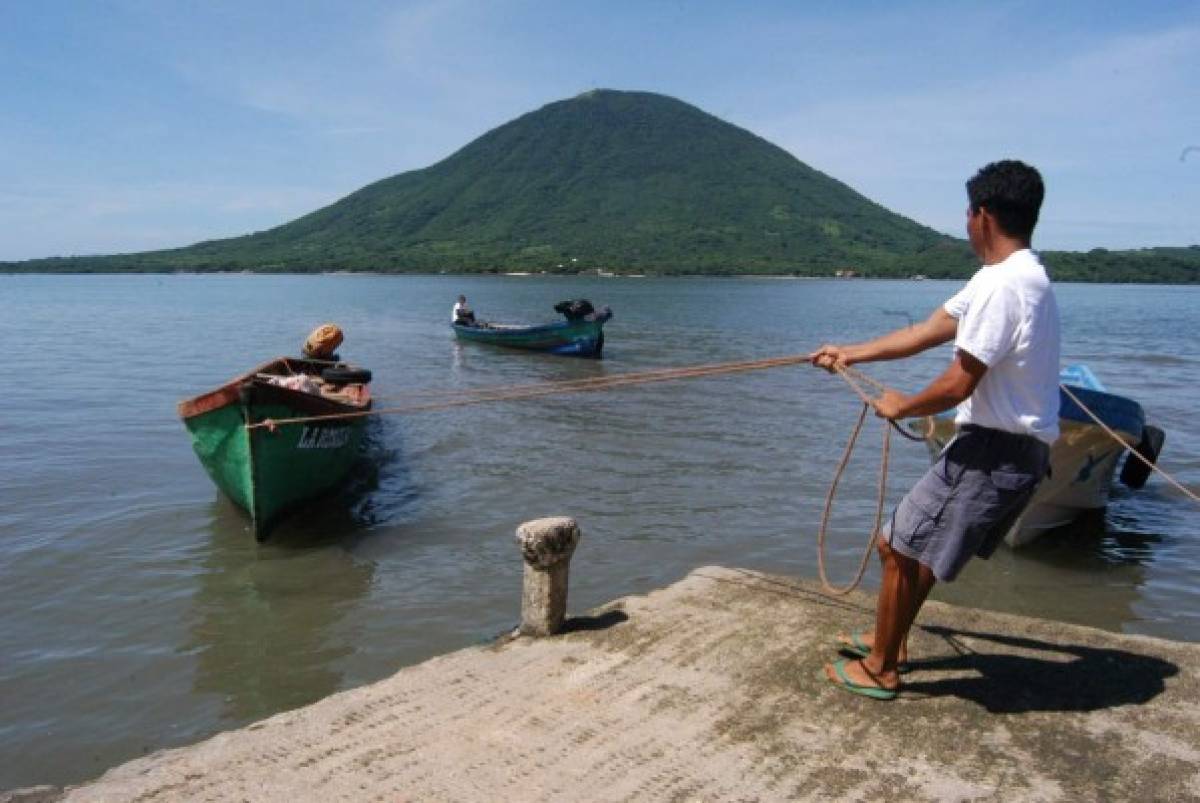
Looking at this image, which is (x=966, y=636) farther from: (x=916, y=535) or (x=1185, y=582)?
(x=1185, y=582)

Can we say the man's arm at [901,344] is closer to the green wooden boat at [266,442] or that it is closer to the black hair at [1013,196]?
the black hair at [1013,196]

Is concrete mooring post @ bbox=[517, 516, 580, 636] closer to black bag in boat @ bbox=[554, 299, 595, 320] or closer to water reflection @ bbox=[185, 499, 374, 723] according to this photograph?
water reflection @ bbox=[185, 499, 374, 723]

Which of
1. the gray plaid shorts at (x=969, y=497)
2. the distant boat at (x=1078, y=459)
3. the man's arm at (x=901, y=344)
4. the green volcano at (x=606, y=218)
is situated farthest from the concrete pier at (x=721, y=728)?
the green volcano at (x=606, y=218)

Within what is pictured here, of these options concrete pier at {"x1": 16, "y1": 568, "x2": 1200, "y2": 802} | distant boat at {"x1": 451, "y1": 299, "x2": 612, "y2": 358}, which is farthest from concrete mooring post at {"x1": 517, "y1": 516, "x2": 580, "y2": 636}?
distant boat at {"x1": 451, "y1": 299, "x2": 612, "y2": 358}

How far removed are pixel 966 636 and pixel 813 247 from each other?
443ft

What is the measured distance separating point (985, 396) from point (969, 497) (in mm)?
431

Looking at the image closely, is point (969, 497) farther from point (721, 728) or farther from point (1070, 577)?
point (1070, 577)

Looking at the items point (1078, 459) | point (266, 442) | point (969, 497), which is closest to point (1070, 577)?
point (1078, 459)

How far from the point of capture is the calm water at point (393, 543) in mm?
5789

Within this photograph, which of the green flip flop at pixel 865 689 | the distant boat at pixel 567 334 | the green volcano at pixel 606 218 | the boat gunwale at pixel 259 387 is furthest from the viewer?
the green volcano at pixel 606 218

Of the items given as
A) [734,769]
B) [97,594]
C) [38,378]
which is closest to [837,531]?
[734,769]

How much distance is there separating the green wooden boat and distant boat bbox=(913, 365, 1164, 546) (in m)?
5.99

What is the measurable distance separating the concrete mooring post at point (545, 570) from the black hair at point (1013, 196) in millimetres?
2618

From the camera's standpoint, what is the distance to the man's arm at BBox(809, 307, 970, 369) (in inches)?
144
